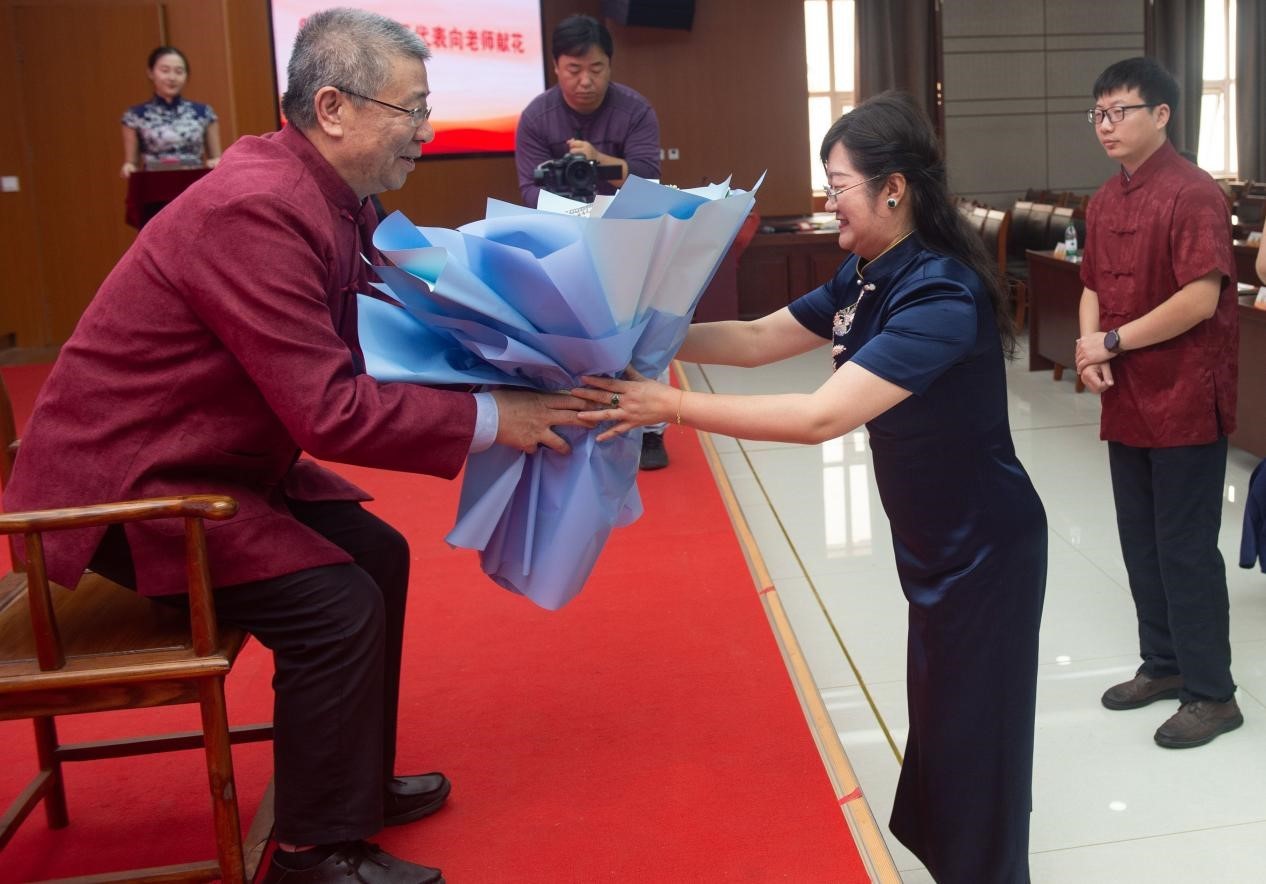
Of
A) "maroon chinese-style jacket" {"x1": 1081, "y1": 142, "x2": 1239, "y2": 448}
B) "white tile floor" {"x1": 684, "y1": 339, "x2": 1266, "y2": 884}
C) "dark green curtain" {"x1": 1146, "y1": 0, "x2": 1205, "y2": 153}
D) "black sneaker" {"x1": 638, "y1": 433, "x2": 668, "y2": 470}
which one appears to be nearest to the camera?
"white tile floor" {"x1": 684, "y1": 339, "x2": 1266, "y2": 884}

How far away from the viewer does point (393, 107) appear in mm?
1752

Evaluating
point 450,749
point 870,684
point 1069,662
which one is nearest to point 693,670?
point 870,684

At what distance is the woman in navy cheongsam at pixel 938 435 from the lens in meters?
1.63

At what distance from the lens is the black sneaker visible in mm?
4340

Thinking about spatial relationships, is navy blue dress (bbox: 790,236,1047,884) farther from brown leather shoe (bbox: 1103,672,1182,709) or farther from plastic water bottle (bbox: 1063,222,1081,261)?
plastic water bottle (bbox: 1063,222,1081,261)

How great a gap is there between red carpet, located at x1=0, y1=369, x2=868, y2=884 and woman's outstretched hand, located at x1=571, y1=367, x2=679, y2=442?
0.70 metres

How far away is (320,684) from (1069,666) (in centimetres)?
173

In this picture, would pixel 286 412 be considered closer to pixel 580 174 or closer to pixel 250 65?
pixel 580 174

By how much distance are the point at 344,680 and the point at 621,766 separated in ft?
2.22

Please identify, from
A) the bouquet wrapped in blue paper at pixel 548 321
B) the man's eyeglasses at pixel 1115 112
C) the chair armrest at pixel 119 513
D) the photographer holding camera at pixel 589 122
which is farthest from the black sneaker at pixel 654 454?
the chair armrest at pixel 119 513

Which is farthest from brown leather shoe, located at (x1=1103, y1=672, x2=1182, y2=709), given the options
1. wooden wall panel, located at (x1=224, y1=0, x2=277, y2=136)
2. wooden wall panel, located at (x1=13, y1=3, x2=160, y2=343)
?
wooden wall panel, located at (x1=13, y1=3, x2=160, y2=343)

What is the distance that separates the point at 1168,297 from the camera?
2373 millimetres

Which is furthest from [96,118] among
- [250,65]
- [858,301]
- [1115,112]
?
[858,301]

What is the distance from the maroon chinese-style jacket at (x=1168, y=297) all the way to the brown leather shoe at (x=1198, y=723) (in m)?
0.52
